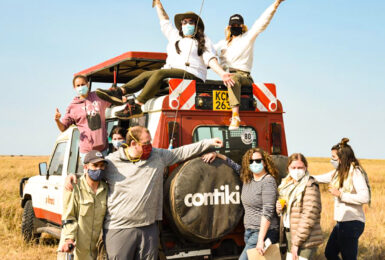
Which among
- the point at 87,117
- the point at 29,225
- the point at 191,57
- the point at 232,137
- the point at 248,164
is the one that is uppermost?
the point at 191,57

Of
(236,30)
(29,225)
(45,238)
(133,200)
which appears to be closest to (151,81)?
(236,30)

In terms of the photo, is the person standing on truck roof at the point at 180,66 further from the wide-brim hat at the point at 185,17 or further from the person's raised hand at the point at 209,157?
the person's raised hand at the point at 209,157

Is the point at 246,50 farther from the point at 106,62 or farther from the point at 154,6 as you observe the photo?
the point at 106,62

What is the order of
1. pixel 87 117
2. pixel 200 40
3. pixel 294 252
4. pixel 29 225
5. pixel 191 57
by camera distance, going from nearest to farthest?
pixel 294 252
pixel 191 57
pixel 200 40
pixel 87 117
pixel 29 225

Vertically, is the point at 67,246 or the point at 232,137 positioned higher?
the point at 232,137

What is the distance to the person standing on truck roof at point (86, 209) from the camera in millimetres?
4230

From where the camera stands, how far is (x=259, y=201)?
4.66 metres

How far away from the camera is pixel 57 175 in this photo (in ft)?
23.8

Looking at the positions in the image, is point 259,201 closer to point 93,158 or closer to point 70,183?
point 93,158

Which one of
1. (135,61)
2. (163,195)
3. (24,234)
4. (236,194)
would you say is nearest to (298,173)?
(236,194)

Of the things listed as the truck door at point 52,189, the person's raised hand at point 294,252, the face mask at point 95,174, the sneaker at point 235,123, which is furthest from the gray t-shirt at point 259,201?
the truck door at point 52,189

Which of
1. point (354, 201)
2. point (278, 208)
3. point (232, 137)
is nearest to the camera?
point (278, 208)

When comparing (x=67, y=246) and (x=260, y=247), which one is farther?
(x=260, y=247)

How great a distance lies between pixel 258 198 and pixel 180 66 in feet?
6.58
